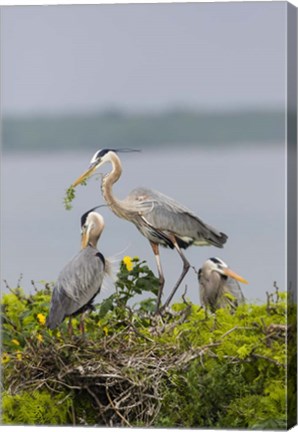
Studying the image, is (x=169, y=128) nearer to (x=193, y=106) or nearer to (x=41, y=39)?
(x=193, y=106)

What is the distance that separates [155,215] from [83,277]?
60 centimetres

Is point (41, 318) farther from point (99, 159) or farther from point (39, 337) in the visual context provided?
point (99, 159)

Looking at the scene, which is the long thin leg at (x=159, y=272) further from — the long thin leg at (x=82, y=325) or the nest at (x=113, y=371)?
the long thin leg at (x=82, y=325)

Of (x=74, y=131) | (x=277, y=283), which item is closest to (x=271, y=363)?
(x=277, y=283)

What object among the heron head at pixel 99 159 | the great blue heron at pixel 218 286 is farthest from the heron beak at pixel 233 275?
the heron head at pixel 99 159

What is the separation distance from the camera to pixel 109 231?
1051 cm

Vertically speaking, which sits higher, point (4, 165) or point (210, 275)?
point (4, 165)

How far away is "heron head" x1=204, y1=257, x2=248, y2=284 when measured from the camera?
33.8 ft

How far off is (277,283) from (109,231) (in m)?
1.13

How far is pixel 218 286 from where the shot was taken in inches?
409

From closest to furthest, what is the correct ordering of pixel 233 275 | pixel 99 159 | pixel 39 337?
pixel 233 275 < pixel 99 159 < pixel 39 337

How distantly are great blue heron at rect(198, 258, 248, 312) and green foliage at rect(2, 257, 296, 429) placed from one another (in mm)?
71

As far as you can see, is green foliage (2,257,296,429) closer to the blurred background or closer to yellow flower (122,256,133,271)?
yellow flower (122,256,133,271)

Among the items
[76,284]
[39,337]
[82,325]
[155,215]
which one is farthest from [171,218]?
[39,337]
